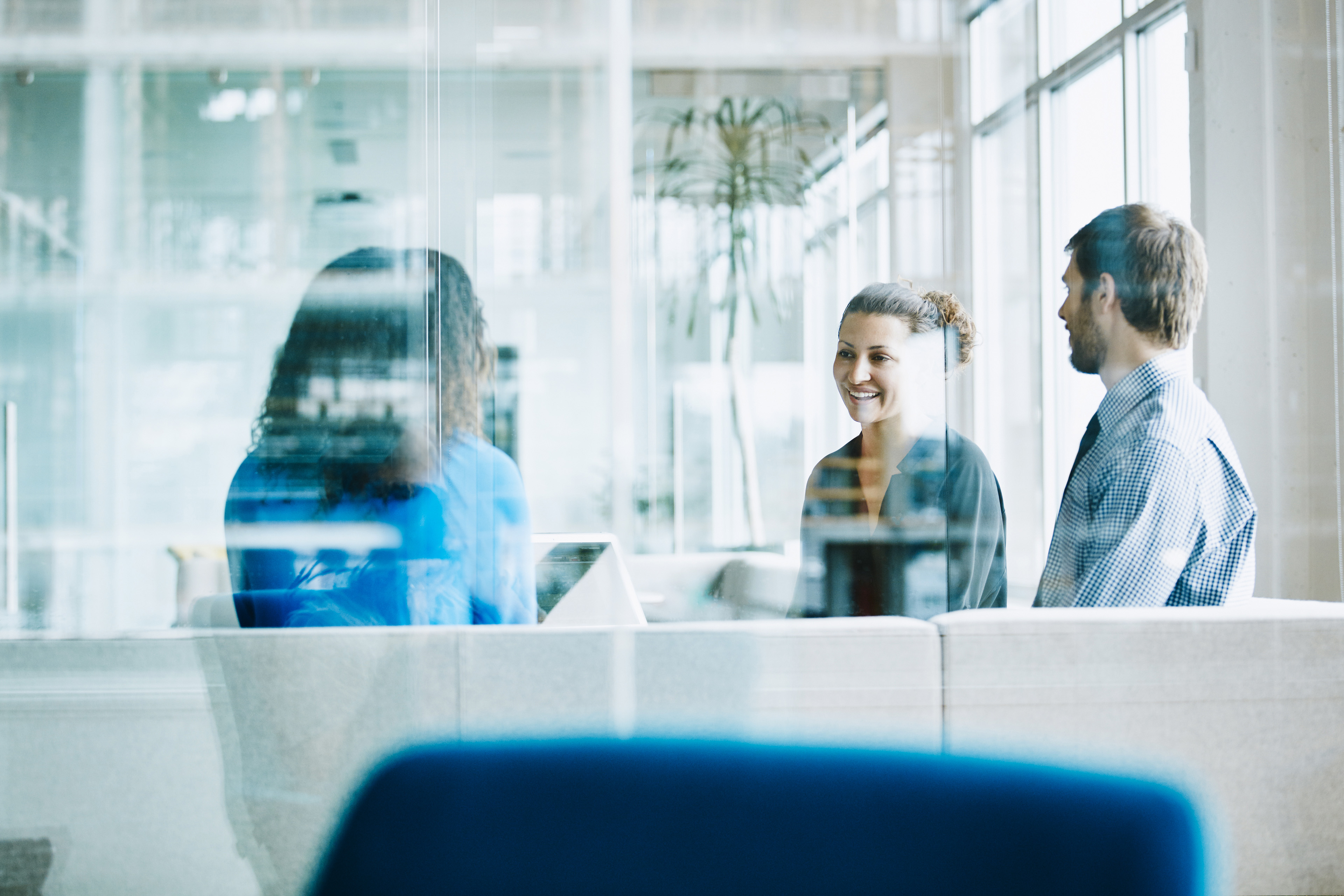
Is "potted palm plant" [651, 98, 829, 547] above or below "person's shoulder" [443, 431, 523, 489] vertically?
above

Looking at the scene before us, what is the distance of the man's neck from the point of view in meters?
2.54

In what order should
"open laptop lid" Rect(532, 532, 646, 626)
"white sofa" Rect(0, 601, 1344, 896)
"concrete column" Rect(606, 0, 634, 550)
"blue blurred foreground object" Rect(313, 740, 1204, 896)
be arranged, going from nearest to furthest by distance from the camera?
"blue blurred foreground object" Rect(313, 740, 1204, 896) < "white sofa" Rect(0, 601, 1344, 896) < "open laptop lid" Rect(532, 532, 646, 626) < "concrete column" Rect(606, 0, 634, 550)

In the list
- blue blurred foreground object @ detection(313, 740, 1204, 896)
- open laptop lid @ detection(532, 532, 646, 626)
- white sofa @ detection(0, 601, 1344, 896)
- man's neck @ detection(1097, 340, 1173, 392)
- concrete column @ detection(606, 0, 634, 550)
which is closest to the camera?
blue blurred foreground object @ detection(313, 740, 1204, 896)

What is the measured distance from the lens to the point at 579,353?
242 centimetres

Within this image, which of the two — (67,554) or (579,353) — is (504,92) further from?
(67,554)

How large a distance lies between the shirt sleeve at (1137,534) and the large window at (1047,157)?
8.3 inches

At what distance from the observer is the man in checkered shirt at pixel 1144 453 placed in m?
2.42

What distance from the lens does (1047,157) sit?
8.49ft

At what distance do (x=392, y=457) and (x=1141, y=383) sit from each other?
185 cm

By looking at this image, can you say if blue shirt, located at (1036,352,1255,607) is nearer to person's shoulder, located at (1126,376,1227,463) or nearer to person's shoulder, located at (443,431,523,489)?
person's shoulder, located at (1126,376,1227,463)

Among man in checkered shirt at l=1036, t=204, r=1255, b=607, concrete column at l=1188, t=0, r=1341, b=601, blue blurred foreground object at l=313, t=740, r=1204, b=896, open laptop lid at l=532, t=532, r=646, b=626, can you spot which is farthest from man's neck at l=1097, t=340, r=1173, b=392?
blue blurred foreground object at l=313, t=740, r=1204, b=896

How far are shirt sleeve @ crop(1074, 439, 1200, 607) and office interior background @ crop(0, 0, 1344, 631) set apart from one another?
0.12m

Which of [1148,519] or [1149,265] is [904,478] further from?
[1149,265]

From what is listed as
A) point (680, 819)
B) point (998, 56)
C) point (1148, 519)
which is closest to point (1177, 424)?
point (1148, 519)
